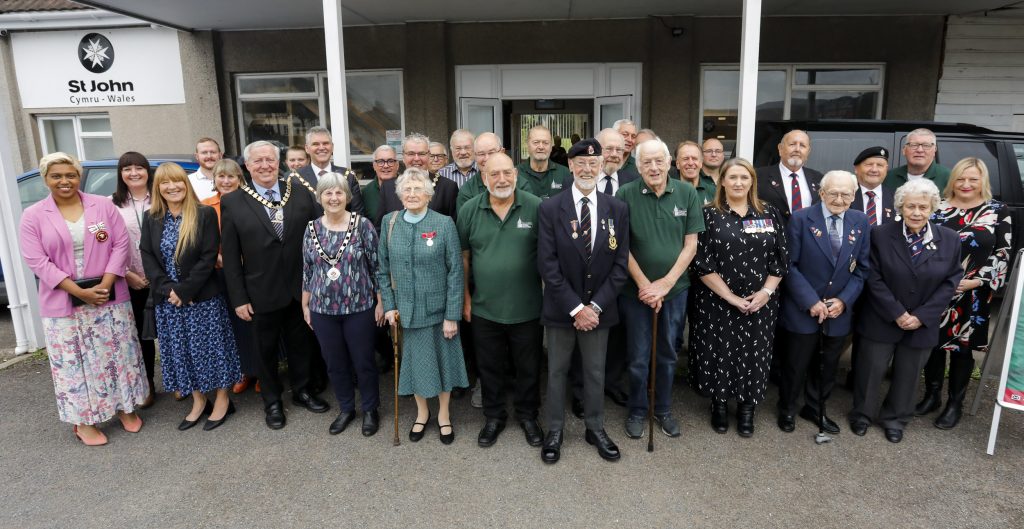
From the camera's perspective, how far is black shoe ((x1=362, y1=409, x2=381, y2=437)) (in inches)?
153

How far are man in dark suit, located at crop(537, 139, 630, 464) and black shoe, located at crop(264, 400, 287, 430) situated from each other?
1868 millimetres

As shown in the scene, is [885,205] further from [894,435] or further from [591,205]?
[591,205]

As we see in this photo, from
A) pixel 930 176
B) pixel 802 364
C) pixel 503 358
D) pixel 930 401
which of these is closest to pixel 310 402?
pixel 503 358

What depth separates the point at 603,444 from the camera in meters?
3.58

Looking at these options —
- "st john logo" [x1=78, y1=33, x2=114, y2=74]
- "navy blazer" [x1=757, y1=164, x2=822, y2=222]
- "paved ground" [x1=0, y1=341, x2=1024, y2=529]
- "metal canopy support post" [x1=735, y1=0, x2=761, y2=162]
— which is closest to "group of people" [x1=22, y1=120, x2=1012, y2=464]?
"paved ground" [x1=0, y1=341, x2=1024, y2=529]

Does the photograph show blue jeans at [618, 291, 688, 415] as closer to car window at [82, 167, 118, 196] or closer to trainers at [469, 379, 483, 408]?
trainers at [469, 379, 483, 408]

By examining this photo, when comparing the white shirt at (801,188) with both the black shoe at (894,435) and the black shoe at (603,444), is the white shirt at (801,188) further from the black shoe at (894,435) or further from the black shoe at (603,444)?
the black shoe at (603,444)

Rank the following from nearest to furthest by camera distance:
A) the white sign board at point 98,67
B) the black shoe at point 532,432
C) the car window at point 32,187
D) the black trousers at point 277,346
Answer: the black shoe at point 532,432 < the black trousers at point 277,346 < the car window at point 32,187 < the white sign board at point 98,67

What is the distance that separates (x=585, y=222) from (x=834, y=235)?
1.64m

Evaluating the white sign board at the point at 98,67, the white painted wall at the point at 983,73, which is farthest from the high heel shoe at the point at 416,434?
the white painted wall at the point at 983,73

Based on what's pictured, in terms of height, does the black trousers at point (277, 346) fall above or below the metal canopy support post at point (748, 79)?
below

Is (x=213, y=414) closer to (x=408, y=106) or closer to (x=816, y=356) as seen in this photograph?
(x=816, y=356)

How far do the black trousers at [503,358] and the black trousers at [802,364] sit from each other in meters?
1.66

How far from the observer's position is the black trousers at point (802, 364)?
3.84m
